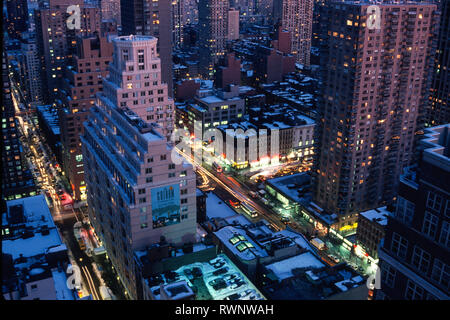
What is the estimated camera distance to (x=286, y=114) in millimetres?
186125

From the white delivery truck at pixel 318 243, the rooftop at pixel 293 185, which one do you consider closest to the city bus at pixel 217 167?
the rooftop at pixel 293 185

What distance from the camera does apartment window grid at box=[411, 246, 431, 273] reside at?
36.4 meters

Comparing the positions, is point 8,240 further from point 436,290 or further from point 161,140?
point 436,290

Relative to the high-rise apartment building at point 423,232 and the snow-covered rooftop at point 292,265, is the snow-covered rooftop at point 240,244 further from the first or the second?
the high-rise apartment building at point 423,232

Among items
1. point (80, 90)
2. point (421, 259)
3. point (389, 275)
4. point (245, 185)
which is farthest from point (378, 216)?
point (80, 90)

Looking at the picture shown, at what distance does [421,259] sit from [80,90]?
121249 mm

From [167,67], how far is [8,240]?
110 m

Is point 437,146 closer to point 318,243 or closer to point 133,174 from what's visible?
point 133,174

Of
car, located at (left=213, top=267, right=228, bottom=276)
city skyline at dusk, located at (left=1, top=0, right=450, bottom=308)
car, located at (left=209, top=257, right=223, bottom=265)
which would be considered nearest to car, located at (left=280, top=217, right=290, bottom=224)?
city skyline at dusk, located at (left=1, top=0, right=450, bottom=308)

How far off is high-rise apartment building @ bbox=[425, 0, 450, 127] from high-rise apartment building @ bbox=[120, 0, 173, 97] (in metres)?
100.0

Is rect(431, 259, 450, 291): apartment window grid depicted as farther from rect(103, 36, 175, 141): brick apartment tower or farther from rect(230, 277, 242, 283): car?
rect(103, 36, 175, 141): brick apartment tower

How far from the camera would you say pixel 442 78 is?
15725 cm

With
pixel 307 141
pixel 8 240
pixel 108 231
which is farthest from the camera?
pixel 307 141
